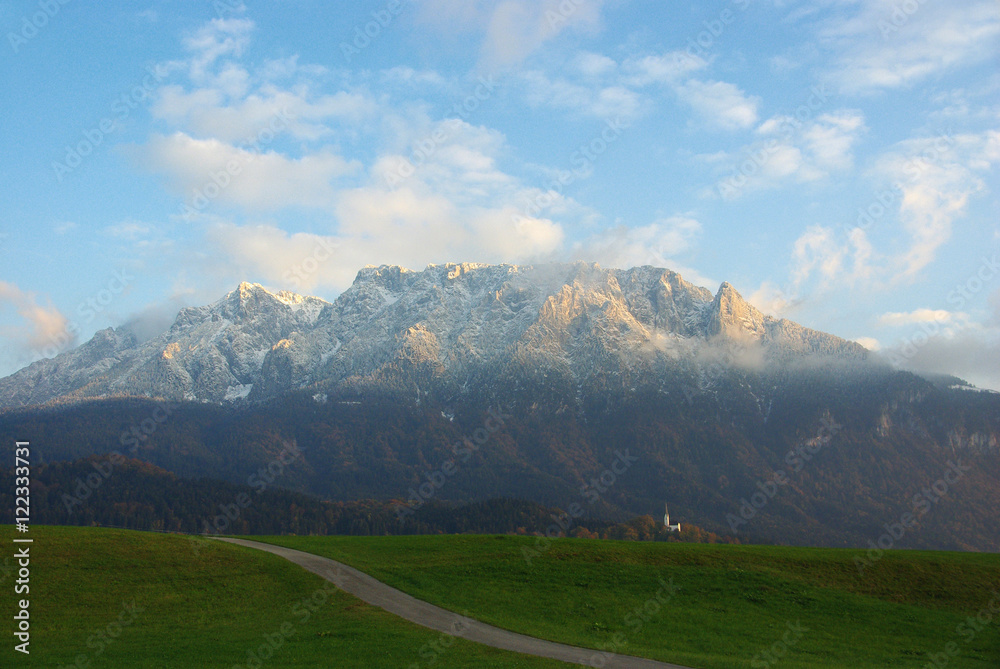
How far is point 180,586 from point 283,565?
8799 mm

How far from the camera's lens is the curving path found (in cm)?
4050

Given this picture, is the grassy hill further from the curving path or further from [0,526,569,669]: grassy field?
the curving path

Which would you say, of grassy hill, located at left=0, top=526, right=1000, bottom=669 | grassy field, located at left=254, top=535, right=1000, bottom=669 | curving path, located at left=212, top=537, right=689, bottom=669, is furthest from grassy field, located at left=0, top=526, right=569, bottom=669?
grassy field, located at left=254, top=535, right=1000, bottom=669

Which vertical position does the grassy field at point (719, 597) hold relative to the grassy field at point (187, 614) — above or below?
above

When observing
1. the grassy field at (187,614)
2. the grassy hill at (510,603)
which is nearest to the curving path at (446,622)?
the grassy hill at (510,603)

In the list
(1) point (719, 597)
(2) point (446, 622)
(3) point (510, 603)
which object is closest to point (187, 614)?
(2) point (446, 622)

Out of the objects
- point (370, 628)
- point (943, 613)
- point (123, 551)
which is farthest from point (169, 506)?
point (943, 613)

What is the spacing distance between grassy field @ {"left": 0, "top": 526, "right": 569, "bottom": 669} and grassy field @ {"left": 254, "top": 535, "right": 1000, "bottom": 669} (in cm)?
754

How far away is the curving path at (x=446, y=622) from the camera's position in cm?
4050

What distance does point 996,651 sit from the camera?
154 ft

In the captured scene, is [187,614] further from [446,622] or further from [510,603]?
[510,603]

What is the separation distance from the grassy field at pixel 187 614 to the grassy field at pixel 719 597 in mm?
7538

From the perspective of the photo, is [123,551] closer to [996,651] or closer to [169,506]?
[996,651]

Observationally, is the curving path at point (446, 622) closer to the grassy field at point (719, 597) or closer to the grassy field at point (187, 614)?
the grassy field at point (719, 597)
